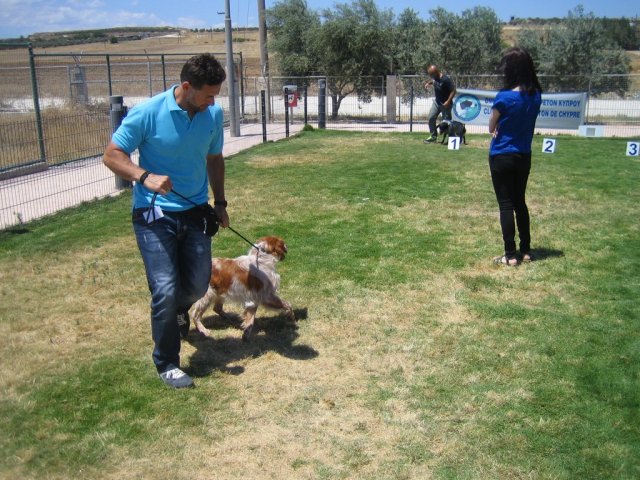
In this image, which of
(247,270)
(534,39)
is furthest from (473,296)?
(534,39)

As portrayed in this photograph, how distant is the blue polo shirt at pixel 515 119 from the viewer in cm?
589

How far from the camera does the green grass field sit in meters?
3.26

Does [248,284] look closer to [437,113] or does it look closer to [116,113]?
[116,113]

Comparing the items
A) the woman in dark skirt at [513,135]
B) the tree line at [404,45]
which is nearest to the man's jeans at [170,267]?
the woman in dark skirt at [513,135]

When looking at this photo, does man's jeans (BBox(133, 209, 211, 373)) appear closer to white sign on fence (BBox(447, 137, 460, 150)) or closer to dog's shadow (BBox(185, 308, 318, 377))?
dog's shadow (BBox(185, 308, 318, 377))

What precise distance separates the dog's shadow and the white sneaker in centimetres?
21

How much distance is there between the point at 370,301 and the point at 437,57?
83.3 feet

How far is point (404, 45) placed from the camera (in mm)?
28750

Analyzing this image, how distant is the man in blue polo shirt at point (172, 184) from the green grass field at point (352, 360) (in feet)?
1.70

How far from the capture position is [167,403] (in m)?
3.78

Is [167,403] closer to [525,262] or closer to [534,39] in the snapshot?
[525,262]

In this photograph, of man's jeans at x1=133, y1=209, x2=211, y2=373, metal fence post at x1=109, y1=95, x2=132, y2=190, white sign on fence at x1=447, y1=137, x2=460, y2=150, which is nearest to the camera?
man's jeans at x1=133, y1=209, x2=211, y2=373

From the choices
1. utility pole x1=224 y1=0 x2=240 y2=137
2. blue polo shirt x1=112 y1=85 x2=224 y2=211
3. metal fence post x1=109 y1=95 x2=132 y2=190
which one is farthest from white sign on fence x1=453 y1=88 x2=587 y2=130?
blue polo shirt x1=112 y1=85 x2=224 y2=211

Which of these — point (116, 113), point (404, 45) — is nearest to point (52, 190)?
point (116, 113)
